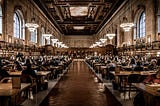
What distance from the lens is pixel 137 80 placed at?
882cm

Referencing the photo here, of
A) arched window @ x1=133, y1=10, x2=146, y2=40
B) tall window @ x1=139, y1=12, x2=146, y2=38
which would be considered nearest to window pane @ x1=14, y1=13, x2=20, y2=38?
arched window @ x1=133, y1=10, x2=146, y2=40

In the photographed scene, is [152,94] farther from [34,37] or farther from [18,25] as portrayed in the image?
[34,37]

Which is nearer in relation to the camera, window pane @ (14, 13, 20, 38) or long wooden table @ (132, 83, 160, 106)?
A: long wooden table @ (132, 83, 160, 106)

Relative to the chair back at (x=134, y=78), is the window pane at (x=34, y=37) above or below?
above

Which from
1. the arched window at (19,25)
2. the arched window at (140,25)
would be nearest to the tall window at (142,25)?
the arched window at (140,25)

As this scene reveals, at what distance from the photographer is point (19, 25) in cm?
2658

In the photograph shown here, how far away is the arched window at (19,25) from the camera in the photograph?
25391mm

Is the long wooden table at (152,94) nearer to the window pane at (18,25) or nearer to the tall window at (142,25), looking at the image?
the tall window at (142,25)

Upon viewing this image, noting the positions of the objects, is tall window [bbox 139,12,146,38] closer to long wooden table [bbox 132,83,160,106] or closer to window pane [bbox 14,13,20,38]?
window pane [bbox 14,13,20,38]

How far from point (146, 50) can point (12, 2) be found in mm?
11339

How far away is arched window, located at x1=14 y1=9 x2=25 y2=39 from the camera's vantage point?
25.4m

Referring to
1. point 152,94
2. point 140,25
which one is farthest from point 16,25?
point 152,94

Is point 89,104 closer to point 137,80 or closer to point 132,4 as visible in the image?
point 137,80

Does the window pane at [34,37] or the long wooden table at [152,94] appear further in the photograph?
the window pane at [34,37]
